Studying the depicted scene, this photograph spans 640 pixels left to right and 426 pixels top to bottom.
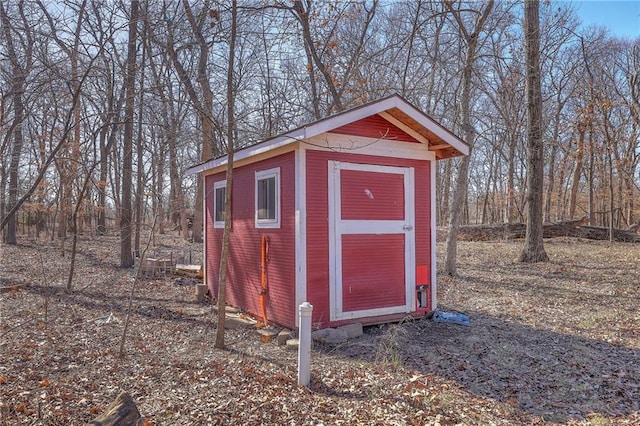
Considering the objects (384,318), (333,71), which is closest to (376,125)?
(384,318)

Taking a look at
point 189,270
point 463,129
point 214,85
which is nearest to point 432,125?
point 463,129

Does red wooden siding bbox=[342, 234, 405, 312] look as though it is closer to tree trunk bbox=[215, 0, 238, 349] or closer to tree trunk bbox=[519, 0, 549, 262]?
tree trunk bbox=[215, 0, 238, 349]

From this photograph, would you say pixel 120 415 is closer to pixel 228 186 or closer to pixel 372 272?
pixel 228 186

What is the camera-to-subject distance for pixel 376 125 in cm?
648

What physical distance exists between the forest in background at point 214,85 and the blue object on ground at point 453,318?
12.8 ft

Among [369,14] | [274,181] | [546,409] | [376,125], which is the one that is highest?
[369,14]

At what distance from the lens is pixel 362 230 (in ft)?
20.6

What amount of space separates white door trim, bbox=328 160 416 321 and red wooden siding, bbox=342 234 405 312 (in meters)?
0.07

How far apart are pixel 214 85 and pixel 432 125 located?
11116 mm

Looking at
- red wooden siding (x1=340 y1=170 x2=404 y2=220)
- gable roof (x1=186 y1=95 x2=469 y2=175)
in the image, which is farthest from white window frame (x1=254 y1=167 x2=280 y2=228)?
red wooden siding (x1=340 y1=170 x2=404 y2=220)

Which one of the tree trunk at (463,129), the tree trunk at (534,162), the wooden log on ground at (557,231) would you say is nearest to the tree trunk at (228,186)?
the tree trunk at (463,129)

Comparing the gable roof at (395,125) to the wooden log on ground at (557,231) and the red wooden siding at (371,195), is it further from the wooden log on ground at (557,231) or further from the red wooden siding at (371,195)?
the wooden log on ground at (557,231)

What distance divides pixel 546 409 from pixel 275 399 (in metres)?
2.30

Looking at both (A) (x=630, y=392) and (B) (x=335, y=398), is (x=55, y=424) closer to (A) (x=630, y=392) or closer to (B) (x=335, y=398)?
(B) (x=335, y=398)
